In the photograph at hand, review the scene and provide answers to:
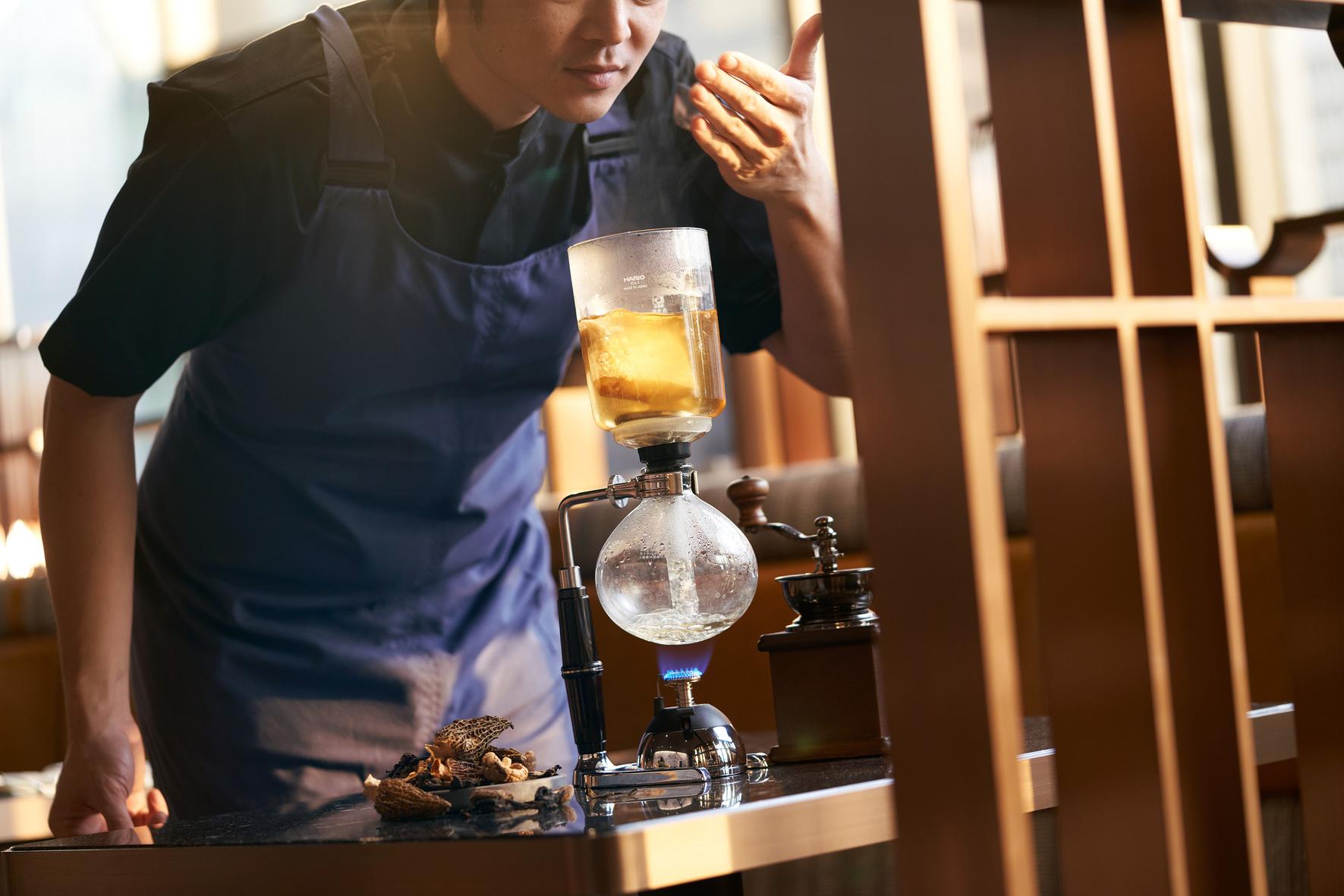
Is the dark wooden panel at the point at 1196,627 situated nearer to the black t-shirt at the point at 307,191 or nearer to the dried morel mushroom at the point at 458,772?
the dried morel mushroom at the point at 458,772

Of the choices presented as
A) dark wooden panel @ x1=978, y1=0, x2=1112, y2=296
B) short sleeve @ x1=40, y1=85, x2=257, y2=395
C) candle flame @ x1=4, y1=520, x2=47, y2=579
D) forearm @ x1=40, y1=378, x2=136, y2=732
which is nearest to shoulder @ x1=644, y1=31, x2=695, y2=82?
short sleeve @ x1=40, y1=85, x2=257, y2=395

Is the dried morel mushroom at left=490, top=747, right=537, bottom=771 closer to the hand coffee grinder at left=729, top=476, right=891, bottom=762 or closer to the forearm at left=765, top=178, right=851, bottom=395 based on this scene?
the hand coffee grinder at left=729, top=476, right=891, bottom=762

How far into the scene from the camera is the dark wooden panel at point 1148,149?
2.68 feet

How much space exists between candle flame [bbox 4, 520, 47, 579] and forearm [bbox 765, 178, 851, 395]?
369 centimetres

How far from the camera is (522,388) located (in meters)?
1.50

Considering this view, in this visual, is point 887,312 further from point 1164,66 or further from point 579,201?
point 579,201

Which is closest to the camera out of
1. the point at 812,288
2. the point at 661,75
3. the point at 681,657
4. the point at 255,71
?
the point at 681,657

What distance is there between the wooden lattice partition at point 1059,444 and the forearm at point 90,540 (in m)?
0.79

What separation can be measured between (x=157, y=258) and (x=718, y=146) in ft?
1.53

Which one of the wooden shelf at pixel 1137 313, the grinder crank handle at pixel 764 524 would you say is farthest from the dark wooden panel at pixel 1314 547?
the grinder crank handle at pixel 764 524

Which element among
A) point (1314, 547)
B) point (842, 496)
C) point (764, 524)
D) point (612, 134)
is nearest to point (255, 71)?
point (612, 134)

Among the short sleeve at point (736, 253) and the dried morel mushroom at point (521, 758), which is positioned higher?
the short sleeve at point (736, 253)

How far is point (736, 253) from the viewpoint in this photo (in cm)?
147

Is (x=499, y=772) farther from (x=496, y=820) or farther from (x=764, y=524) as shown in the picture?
(x=764, y=524)
